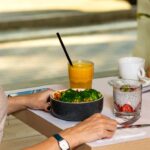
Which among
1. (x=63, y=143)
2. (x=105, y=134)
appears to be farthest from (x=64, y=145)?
(x=105, y=134)

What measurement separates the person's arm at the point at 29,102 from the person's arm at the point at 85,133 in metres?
0.26

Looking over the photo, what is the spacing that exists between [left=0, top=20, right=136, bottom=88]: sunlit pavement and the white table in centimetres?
272

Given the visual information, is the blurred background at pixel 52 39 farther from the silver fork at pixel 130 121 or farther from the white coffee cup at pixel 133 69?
the silver fork at pixel 130 121

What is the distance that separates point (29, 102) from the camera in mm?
1697

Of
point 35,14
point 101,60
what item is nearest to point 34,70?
point 101,60

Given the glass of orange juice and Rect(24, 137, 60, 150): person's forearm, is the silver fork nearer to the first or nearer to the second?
Rect(24, 137, 60, 150): person's forearm

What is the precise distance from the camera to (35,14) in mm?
9047

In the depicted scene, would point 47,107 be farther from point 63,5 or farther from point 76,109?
point 63,5

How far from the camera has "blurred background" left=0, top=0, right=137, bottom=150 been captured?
14.4 ft

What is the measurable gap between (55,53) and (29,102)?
4002 mm

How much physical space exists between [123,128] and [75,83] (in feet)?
1.27

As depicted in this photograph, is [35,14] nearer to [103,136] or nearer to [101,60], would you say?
[101,60]

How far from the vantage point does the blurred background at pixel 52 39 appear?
14.4ft

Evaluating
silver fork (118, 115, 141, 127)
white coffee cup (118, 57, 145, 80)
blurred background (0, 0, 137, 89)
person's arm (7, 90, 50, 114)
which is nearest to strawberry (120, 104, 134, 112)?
silver fork (118, 115, 141, 127)
